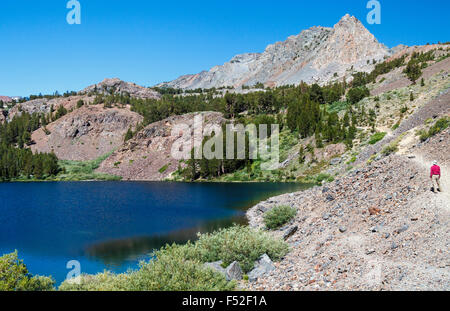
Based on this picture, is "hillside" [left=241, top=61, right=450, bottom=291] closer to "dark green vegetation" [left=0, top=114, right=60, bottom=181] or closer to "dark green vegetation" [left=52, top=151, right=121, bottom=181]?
"dark green vegetation" [left=52, top=151, right=121, bottom=181]

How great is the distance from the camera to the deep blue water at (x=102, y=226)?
21869mm

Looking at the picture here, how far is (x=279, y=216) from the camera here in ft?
81.7

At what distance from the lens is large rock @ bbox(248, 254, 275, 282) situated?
14543 millimetres

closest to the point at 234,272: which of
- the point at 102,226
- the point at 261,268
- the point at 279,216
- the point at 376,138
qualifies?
the point at 261,268

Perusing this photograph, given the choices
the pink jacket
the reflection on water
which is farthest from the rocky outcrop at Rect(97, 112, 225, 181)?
the pink jacket

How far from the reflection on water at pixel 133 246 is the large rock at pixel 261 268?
7.93 m

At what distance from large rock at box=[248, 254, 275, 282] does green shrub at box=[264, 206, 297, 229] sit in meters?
9.24

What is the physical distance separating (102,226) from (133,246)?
29.5 feet

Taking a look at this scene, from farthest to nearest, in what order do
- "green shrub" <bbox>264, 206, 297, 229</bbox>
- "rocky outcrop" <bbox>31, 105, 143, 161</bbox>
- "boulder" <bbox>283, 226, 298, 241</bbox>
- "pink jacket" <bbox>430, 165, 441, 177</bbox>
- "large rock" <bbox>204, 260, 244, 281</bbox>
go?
"rocky outcrop" <bbox>31, 105, 143, 161</bbox> < "green shrub" <bbox>264, 206, 297, 229</bbox> < "boulder" <bbox>283, 226, 298, 241</bbox> < "pink jacket" <bbox>430, 165, 441, 177</bbox> < "large rock" <bbox>204, 260, 244, 281</bbox>

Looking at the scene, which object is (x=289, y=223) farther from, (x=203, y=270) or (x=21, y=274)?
(x=21, y=274)

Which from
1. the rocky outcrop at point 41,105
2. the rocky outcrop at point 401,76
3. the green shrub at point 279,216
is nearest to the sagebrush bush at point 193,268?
the green shrub at point 279,216

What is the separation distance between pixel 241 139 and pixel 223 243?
7099 cm
